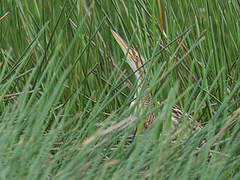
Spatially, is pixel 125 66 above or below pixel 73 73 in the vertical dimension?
below

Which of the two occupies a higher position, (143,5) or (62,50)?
(143,5)

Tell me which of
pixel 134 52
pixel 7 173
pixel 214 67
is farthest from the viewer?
pixel 134 52

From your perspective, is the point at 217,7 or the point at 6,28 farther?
the point at 6,28

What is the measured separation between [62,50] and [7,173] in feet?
3.67

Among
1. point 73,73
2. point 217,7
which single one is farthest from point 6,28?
point 217,7

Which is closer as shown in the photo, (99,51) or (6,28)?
(99,51)

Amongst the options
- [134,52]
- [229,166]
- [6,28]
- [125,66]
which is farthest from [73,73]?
[229,166]

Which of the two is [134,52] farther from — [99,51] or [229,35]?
[229,35]

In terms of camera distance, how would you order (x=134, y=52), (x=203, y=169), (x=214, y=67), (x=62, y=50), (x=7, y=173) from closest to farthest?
(x=7, y=173)
(x=203, y=169)
(x=214, y=67)
(x=134, y=52)
(x=62, y=50)

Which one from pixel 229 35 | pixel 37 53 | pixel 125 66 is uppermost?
pixel 37 53

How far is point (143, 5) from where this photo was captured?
5.35 ft

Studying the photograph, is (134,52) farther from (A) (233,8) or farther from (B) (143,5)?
(A) (233,8)

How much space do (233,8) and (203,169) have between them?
101cm

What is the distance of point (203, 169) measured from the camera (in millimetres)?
869
